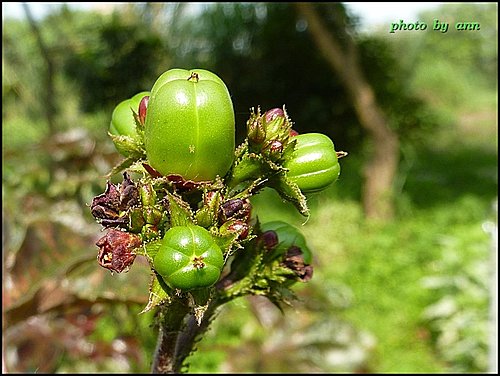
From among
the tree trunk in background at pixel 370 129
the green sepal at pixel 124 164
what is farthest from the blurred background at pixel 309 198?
the green sepal at pixel 124 164

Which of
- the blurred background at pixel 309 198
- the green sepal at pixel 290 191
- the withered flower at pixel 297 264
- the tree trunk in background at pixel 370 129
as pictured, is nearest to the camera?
the green sepal at pixel 290 191

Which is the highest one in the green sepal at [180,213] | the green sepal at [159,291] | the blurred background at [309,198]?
the blurred background at [309,198]

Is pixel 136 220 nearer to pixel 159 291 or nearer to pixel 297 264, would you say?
pixel 159 291

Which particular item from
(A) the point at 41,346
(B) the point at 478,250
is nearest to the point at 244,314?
(B) the point at 478,250

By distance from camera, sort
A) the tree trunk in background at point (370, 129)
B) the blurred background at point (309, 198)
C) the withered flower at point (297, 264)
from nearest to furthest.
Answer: the withered flower at point (297, 264)
the blurred background at point (309, 198)
the tree trunk in background at point (370, 129)

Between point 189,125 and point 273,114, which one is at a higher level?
point 273,114

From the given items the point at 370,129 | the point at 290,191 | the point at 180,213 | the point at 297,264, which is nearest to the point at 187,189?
the point at 180,213

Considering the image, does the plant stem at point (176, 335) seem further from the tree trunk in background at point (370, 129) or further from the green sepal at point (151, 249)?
the tree trunk in background at point (370, 129)
